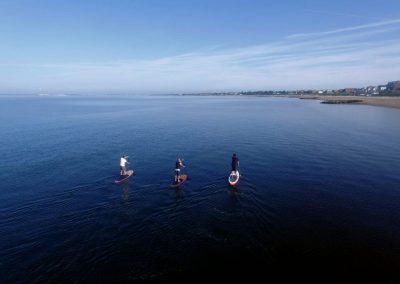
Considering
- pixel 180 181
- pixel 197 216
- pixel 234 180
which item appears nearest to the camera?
pixel 197 216

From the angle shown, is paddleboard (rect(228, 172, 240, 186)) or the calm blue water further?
paddleboard (rect(228, 172, 240, 186))

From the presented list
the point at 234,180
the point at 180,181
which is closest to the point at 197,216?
the point at 180,181

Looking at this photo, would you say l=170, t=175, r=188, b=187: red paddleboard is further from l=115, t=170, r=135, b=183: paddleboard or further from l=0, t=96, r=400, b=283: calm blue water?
l=115, t=170, r=135, b=183: paddleboard

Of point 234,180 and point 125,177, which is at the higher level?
point 234,180

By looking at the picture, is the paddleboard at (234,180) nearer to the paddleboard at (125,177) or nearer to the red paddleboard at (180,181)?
the red paddleboard at (180,181)

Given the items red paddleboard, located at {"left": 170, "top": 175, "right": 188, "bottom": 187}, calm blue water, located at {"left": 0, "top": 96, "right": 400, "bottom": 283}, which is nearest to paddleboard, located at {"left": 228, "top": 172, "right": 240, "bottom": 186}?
calm blue water, located at {"left": 0, "top": 96, "right": 400, "bottom": 283}

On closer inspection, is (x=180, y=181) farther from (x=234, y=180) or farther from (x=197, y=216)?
(x=197, y=216)

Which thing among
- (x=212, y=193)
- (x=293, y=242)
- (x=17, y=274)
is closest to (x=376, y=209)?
(x=293, y=242)

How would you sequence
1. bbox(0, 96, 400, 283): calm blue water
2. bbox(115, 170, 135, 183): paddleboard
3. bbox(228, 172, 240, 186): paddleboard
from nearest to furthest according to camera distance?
bbox(0, 96, 400, 283): calm blue water, bbox(228, 172, 240, 186): paddleboard, bbox(115, 170, 135, 183): paddleboard

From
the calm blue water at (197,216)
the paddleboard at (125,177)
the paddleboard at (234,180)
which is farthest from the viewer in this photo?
the paddleboard at (125,177)

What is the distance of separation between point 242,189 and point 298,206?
5265 mm

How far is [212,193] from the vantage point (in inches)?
1000

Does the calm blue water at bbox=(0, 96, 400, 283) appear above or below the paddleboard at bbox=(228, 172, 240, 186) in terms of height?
below

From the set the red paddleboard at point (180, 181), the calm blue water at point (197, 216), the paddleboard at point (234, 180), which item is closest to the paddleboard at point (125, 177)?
the calm blue water at point (197, 216)
